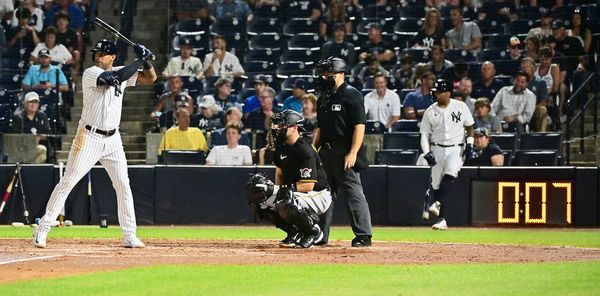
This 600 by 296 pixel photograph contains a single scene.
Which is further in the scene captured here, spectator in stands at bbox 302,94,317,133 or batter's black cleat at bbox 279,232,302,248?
spectator in stands at bbox 302,94,317,133

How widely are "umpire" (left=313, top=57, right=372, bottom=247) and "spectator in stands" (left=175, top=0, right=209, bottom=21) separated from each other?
10.8 m

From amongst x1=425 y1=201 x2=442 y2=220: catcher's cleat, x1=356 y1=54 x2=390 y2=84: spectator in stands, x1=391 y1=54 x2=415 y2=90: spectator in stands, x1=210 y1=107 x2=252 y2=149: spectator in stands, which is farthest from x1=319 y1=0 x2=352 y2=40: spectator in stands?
x1=425 y1=201 x2=442 y2=220: catcher's cleat

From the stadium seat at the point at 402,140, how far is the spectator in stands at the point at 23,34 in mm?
6822

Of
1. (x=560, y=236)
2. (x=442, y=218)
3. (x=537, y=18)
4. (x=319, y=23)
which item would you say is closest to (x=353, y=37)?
(x=319, y=23)

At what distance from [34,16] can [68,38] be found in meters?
0.83

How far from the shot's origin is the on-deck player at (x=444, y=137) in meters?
15.7

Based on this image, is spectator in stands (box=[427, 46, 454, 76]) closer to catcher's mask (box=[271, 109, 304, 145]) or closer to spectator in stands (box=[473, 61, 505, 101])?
spectator in stands (box=[473, 61, 505, 101])

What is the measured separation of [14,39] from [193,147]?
15.6ft

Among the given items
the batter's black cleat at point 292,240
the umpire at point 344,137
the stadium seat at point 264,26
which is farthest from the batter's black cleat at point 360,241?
the stadium seat at point 264,26

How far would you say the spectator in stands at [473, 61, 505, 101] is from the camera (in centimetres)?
1859

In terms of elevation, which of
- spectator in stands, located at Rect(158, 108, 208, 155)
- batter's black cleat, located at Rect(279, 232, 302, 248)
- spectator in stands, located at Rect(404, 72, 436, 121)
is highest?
spectator in stands, located at Rect(404, 72, 436, 121)

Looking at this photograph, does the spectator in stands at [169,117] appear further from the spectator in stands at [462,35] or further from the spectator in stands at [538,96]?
the spectator in stands at [538,96]

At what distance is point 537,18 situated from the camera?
2027cm

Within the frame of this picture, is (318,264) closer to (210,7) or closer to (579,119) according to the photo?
(579,119)
